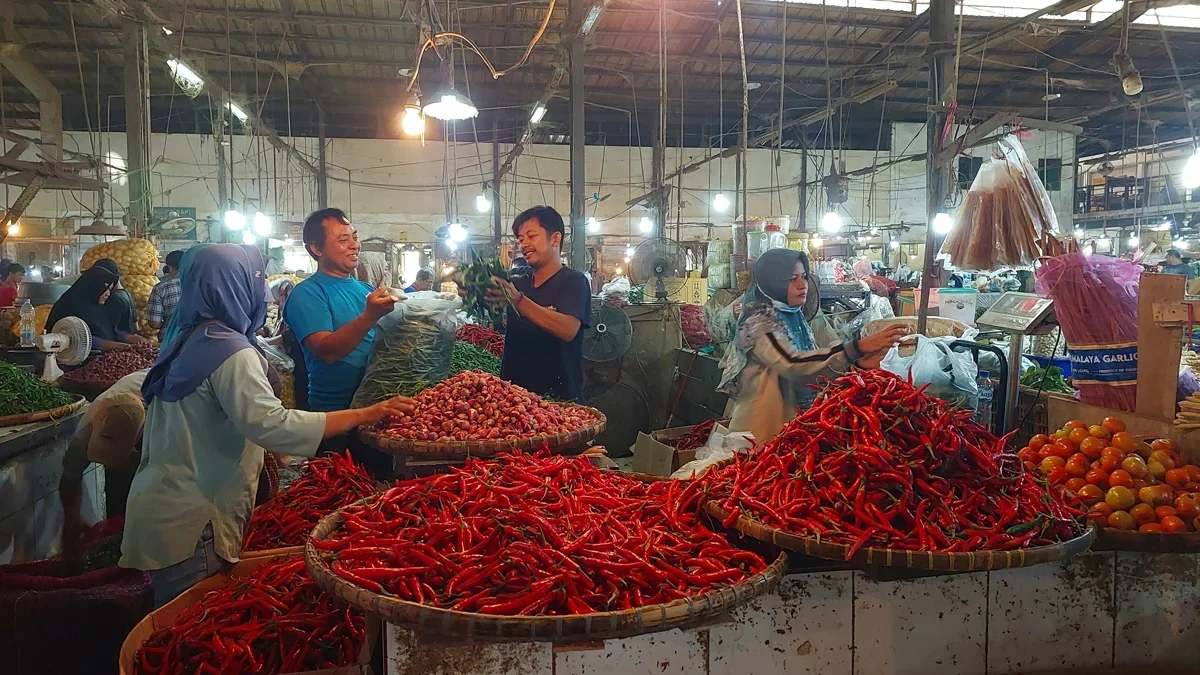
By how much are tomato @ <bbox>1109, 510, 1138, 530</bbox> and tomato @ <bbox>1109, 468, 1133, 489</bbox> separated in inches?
5.4

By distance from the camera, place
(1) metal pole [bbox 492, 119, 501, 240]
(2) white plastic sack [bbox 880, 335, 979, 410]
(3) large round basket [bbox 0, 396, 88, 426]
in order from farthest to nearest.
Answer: (1) metal pole [bbox 492, 119, 501, 240] → (3) large round basket [bbox 0, 396, 88, 426] → (2) white plastic sack [bbox 880, 335, 979, 410]

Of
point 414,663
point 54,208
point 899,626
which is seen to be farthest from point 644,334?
point 54,208

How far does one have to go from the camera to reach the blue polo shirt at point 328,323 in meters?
3.39

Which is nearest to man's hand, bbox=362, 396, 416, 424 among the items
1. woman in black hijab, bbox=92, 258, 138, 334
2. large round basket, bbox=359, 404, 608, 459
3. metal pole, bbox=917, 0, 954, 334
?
large round basket, bbox=359, 404, 608, 459

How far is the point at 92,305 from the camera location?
6422 mm

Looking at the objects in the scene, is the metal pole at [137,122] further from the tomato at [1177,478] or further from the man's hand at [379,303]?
the tomato at [1177,478]

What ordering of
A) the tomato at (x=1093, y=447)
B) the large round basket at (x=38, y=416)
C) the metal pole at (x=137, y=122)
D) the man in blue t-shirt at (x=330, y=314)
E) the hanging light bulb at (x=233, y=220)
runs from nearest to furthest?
the tomato at (x=1093, y=447) < the man in blue t-shirt at (x=330, y=314) < the large round basket at (x=38, y=416) < the metal pole at (x=137, y=122) < the hanging light bulb at (x=233, y=220)

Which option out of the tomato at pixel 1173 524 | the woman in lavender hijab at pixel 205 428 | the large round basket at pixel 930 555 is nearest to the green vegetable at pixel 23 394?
the woman in lavender hijab at pixel 205 428

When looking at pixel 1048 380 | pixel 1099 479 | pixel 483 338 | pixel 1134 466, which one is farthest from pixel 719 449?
pixel 483 338

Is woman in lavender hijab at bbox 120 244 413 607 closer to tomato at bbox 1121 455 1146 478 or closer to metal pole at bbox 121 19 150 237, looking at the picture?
tomato at bbox 1121 455 1146 478

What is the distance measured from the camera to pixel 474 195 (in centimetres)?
1866

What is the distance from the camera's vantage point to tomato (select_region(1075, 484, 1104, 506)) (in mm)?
2574

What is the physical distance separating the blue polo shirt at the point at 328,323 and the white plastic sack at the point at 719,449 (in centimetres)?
169

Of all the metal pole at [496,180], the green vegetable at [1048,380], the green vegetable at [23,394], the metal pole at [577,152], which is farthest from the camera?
the metal pole at [496,180]
